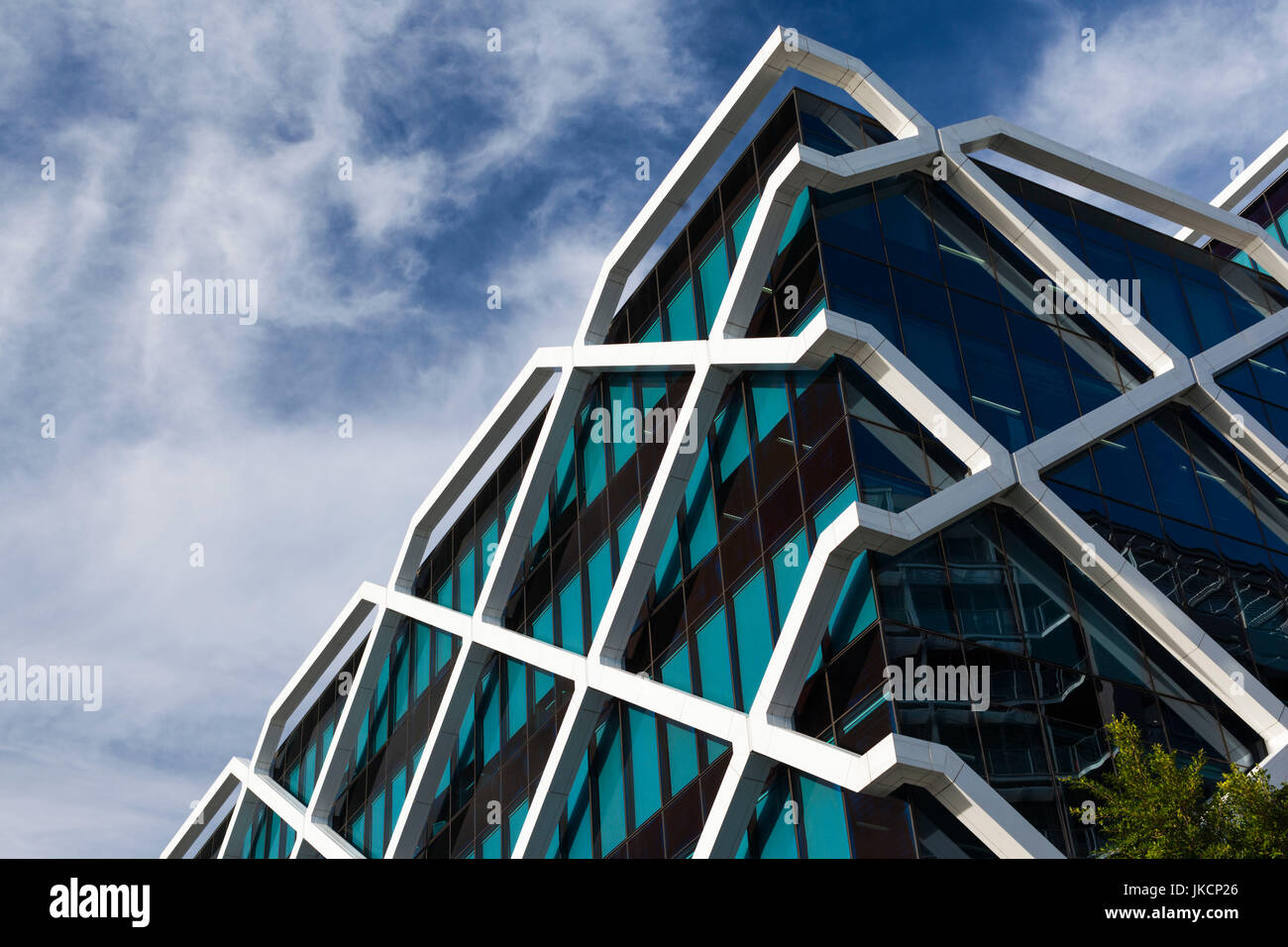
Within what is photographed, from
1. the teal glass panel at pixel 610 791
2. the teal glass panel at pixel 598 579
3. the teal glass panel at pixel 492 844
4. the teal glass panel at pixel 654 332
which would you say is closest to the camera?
the teal glass panel at pixel 610 791

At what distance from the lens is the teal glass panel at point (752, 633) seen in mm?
26188

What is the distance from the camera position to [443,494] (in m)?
42.6

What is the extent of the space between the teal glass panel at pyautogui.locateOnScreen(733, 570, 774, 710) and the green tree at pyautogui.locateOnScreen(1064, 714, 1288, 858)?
8.14 meters

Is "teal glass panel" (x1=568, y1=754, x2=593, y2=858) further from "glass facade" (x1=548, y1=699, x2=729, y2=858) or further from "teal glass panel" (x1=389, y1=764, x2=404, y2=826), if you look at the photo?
"teal glass panel" (x1=389, y1=764, x2=404, y2=826)

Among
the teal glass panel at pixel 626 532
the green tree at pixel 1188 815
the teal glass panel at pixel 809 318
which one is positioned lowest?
the green tree at pixel 1188 815

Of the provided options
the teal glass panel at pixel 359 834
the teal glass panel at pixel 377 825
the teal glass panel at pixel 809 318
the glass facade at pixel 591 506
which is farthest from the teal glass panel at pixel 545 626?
the teal glass panel at pixel 809 318

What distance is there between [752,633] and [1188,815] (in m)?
10.0

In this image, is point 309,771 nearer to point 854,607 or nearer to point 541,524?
point 541,524

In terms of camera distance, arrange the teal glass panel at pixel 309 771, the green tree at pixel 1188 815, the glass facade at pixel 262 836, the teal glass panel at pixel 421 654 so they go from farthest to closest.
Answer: the teal glass panel at pixel 309 771 → the glass facade at pixel 262 836 → the teal glass panel at pixel 421 654 → the green tree at pixel 1188 815

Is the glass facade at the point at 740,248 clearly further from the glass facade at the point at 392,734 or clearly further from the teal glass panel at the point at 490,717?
the glass facade at the point at 392,734

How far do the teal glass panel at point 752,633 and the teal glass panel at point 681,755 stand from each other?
1809 millimetres
